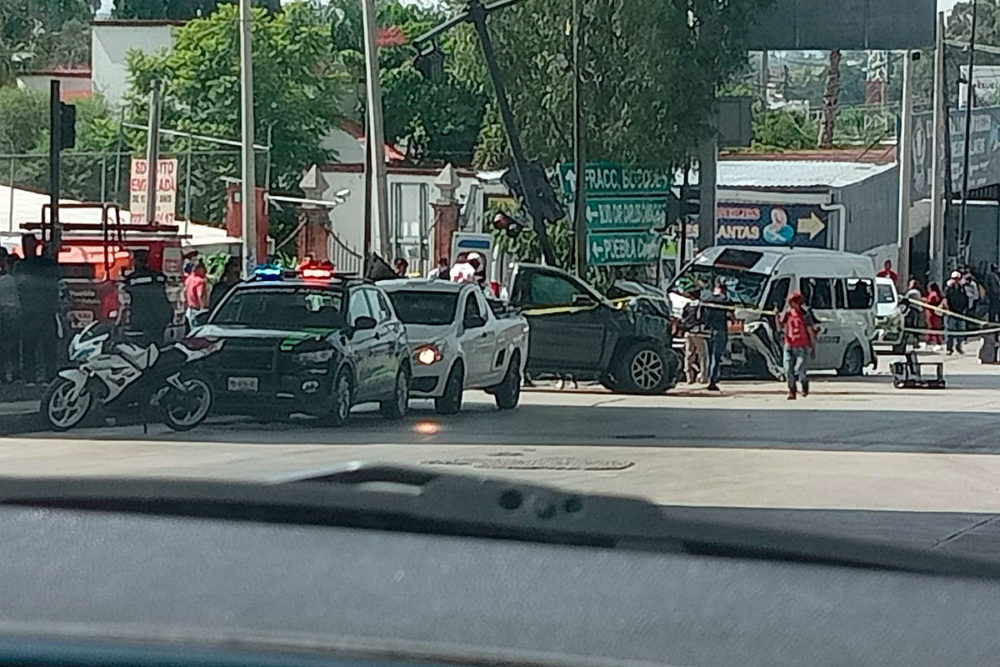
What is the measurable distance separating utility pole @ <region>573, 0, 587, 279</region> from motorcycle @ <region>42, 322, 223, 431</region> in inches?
440

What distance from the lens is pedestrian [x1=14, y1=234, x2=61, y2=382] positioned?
1959 cm

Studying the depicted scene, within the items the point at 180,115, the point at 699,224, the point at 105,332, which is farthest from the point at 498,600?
the point at 180,115

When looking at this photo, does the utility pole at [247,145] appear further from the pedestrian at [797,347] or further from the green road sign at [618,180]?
the pedestrian at [797,347]

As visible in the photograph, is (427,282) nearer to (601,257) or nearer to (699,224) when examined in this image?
(601,257)

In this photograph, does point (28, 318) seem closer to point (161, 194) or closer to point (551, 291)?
point (551, 291)

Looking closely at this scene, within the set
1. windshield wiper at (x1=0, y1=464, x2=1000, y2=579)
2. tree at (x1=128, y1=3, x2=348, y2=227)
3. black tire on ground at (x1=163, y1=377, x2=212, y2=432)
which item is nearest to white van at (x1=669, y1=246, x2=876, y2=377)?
black tire on ground at (x1=163, y1=377, x2=212, y2=432)

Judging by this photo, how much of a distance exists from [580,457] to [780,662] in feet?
45.2

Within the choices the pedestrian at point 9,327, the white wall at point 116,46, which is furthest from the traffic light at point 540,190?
the white wall at point 116,46

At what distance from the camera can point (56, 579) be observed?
1862 millimetres

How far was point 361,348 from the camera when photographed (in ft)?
59.4

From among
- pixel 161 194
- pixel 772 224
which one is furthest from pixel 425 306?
pixel 772 224

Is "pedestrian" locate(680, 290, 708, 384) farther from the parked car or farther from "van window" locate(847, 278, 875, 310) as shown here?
the parked car

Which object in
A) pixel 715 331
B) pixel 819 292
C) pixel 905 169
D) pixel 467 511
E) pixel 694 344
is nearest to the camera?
pixel 467 511

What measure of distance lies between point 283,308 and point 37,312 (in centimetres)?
301
